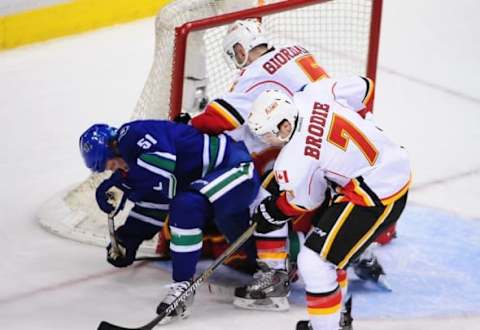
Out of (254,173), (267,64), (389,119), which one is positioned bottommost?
(389,119)

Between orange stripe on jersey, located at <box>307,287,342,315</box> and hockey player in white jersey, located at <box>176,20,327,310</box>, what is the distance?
0.46 m

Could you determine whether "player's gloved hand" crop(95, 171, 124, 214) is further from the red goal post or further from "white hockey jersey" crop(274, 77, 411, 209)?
"white hockey jersey" crop(274, 77, 411, 209)

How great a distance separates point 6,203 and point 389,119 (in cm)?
190

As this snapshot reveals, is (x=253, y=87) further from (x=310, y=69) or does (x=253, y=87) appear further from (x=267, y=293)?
(x=267, y=293)

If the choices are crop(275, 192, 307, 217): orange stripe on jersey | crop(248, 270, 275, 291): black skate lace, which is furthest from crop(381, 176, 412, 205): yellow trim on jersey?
crop(248, 270, 275, 291): black skate lace

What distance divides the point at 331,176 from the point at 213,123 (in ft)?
2.32

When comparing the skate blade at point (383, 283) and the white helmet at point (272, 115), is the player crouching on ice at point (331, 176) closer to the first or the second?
the white helmet at point (272, 115)

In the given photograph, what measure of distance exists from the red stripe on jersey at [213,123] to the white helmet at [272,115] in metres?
0.59

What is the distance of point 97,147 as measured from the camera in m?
4.41

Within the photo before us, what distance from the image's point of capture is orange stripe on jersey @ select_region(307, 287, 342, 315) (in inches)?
162

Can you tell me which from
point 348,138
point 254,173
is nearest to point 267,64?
point 254,173

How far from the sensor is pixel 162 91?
4.95 meters

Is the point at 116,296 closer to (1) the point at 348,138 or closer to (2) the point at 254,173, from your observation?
(2) the point at 254,173

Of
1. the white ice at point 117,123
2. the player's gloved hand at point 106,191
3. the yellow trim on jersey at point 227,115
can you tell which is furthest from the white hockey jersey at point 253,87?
the white ice at point 117,123
